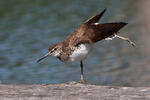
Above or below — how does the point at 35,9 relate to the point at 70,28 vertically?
above

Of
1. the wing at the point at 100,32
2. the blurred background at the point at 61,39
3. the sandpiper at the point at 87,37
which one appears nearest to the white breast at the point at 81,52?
the sandpiper at the point at 87,37

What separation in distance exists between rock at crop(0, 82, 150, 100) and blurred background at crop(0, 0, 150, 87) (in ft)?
9.03

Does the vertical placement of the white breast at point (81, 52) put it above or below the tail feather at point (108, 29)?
below

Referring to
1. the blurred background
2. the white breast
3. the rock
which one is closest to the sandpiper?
the white breast

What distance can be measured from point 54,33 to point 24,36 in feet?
3.77

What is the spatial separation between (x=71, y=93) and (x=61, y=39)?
25.2 ft

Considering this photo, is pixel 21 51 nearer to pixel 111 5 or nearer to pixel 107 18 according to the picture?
pixel 107 18

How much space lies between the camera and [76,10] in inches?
782

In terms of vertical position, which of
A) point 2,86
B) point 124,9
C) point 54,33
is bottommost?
point 2,86

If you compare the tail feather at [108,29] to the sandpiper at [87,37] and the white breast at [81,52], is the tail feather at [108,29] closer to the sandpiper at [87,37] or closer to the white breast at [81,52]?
the sandpiper at [87,37]

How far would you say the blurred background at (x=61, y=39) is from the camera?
12.6 meters

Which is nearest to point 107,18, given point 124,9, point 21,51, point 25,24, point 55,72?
point 124,9

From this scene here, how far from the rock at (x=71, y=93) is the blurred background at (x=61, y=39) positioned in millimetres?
2752

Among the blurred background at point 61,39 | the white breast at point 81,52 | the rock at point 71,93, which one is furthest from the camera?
the blurred background at point 61,39
